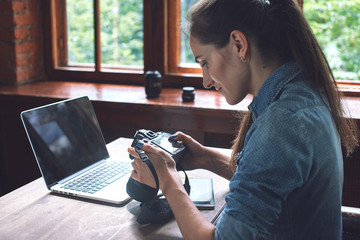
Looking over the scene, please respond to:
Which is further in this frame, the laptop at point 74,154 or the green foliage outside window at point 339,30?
the green foliage outside window at point 339,30

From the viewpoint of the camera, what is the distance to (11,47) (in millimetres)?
2602

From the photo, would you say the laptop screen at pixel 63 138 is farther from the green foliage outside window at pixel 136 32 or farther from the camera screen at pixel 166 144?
the green foliage outside window at pixel 136 32

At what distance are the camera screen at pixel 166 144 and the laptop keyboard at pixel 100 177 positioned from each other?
0.69ft

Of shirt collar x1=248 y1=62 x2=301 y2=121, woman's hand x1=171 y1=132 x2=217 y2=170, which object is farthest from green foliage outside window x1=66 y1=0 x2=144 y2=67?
shirt collar x1=248 y1=62 x2=301 y2=121

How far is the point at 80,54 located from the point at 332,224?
222cm

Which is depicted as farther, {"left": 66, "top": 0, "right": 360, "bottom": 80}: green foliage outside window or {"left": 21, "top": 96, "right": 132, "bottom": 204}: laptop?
{"left": 66, "top": 0, "right": 360, "bottom": 80}: green foliage outside window

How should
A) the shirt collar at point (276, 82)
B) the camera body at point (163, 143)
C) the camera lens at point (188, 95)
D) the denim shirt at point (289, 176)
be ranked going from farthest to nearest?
1. the camera lens at point (188, 95)
2. the camera body at point (163, 143)
3. the shirt collar at point (276, 82)
4. the denim shirt at point (289, 176)

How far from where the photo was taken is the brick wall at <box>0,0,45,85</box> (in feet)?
8.45

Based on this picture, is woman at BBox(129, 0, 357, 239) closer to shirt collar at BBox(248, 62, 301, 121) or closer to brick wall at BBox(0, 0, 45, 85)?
shirt collar at BBox(248, 62, 301, 121)

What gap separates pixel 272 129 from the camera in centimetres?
85

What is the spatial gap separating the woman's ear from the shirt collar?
8cm

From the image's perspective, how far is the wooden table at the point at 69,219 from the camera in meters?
1.06

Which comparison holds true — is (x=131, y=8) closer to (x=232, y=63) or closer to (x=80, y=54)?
(x=80, y=54)

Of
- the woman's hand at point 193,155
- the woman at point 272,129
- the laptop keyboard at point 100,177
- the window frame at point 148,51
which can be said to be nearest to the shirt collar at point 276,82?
the woman at point 272,129
